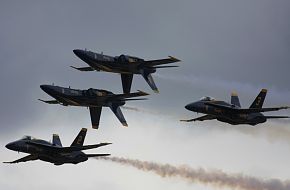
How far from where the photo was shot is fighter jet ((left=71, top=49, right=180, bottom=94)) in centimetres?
17750

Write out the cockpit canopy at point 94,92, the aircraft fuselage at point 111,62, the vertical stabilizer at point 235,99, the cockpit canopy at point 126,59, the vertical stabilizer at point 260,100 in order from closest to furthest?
the vertical stabilizer at point 260,100 < the vertical stabilizer at point 235,99 < the aircraft fuselage at point 111,62 < the cockpit canopy at point 94,92 < the cockpit canopy at point 126,59

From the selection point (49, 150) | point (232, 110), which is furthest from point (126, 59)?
point (232, 110)

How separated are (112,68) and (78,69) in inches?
399

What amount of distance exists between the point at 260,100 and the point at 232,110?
574 centimetres

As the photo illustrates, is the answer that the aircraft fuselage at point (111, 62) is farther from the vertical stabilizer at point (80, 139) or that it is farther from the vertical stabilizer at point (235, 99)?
the vertical stabilizer at point (235, 99)

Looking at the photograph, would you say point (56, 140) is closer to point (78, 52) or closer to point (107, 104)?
point (107, 104)

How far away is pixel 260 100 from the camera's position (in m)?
172

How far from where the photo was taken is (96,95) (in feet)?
584

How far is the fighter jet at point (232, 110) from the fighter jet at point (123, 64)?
11094 mm

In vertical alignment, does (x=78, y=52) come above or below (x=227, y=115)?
above

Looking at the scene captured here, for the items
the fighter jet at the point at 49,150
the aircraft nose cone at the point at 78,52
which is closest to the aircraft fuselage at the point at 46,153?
the fighter jet at the point at 49,150

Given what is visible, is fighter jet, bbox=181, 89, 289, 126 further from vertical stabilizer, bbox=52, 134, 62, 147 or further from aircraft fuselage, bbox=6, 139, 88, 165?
vertical stabilizer, bbox=52, 134, 62, 147

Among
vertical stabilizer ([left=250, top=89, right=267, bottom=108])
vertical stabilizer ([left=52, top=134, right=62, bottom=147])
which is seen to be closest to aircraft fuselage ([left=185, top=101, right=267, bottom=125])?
vertical stabilizer ([left=250, top=89, right=267, bottom=108])

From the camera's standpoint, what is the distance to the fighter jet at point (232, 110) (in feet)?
547
